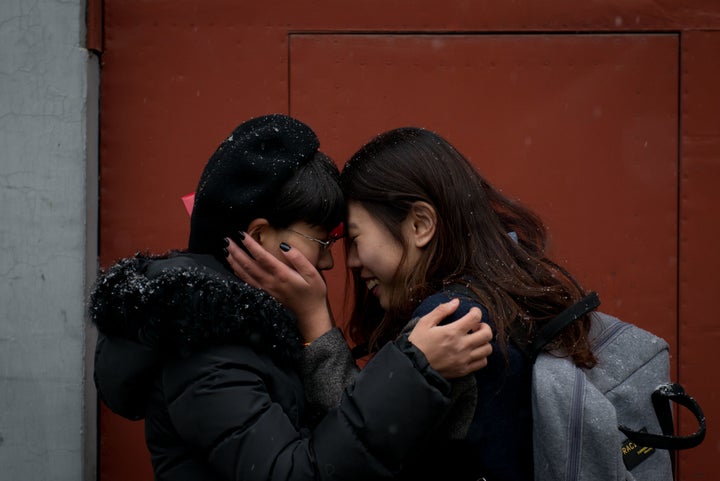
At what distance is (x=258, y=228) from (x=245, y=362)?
0.41m

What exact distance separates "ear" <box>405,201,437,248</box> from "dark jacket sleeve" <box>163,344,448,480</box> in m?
0.44

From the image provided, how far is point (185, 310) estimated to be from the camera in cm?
166

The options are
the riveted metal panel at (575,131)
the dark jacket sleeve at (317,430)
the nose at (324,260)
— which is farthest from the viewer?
the riveted metal panel at (575,131)

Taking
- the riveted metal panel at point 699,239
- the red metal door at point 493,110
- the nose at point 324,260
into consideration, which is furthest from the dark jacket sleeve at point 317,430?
the riveted metal panel at point 699,239

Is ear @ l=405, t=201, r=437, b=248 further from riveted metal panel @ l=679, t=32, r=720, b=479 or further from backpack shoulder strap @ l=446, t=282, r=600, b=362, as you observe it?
riveted metal panel @ l=679, t=32, r=720, b=479

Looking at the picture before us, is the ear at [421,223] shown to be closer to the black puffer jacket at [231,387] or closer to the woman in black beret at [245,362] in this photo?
the woman in black beret at [245,362]

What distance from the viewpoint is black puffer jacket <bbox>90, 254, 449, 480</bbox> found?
160cm

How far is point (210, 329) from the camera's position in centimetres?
166

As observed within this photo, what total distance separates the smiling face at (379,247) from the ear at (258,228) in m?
0.27

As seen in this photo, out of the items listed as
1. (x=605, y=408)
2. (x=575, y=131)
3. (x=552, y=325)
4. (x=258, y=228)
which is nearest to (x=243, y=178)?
(x=258, y=228)

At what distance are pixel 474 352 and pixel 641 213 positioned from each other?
7.17 feet

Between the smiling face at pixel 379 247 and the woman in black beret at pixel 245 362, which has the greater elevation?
the smiling face at pixel 379 247

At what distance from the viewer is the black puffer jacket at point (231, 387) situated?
160cm

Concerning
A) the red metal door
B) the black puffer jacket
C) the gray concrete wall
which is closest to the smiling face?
the black puffer jacket
